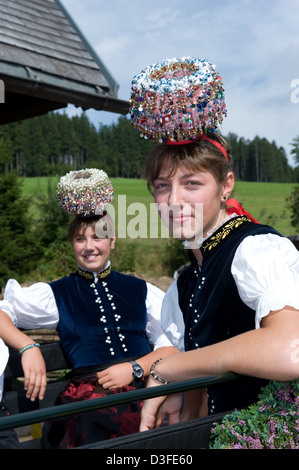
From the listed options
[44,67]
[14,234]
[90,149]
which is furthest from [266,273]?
[90,149]

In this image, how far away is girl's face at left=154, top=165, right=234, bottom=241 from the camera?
1.50 m

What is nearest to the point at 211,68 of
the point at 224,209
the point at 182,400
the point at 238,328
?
the point at 224,209

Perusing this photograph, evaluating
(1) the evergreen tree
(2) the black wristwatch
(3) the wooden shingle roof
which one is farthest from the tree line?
(2) the black wristwatch

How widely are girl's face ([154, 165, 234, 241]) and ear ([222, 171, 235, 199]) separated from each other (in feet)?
0.16

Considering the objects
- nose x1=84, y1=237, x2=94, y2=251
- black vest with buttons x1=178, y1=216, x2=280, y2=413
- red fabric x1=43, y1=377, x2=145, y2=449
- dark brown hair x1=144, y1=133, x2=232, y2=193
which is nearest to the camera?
black vest with buttons x1=178, y1=216, x2=280, y2=413

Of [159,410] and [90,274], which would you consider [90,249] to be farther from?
Answer: [159,410]

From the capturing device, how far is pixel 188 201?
1.49m

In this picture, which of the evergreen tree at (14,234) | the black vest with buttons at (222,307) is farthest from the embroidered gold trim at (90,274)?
the evergreen tree at (14,234)

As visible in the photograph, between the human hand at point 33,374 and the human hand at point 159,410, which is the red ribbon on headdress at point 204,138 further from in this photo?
the human hand at point 33,374

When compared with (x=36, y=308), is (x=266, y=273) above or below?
above

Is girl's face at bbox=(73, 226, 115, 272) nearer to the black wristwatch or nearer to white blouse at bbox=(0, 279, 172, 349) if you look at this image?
white blouse at bbox=(0, 279, 172, 349)

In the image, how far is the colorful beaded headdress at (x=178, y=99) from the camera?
144 cm

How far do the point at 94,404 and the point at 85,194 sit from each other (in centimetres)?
174

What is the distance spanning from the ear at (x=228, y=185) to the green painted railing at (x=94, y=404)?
62 centimetres
